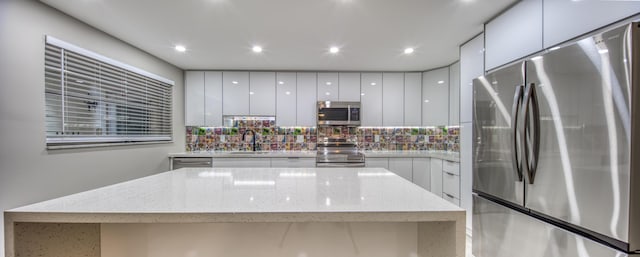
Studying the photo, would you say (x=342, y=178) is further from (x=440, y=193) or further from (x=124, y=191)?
(x=440, y=193)

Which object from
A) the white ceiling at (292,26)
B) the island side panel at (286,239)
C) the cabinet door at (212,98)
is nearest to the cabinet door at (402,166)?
the white ceiling at (292,26)

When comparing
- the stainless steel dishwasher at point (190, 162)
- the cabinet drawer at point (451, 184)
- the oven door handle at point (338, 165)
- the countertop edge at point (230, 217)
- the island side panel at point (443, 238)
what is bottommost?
the cabinet drawer at point (451, 184)

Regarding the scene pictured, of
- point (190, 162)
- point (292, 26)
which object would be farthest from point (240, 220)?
point (190, 162)

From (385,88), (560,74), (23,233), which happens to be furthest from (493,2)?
(23,233)

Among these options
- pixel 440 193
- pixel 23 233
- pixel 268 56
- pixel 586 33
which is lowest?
pixel 440 193

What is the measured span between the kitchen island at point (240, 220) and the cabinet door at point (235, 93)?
100 inches

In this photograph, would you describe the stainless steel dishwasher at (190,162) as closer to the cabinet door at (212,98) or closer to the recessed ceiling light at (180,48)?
the cabinet door at (212,98)

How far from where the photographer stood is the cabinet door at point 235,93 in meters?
3.78

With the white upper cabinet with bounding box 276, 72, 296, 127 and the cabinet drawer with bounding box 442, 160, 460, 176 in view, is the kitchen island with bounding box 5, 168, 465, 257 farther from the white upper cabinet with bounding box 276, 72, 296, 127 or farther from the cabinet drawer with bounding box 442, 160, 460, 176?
the white upper cabinet with bounding box 276, 72, 296, 127

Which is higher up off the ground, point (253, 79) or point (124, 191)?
point (253, 79)

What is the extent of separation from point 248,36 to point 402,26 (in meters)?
1.49

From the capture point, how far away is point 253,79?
150 inches

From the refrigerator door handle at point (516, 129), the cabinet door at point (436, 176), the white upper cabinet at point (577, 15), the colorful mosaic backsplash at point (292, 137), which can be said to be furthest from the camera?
A: the colorful mosaic backsplash at point (292, 137)

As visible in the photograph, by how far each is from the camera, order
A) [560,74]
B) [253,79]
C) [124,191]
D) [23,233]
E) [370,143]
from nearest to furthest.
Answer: [23,233], [124,191], [560,74], [253,79], [370,143]
